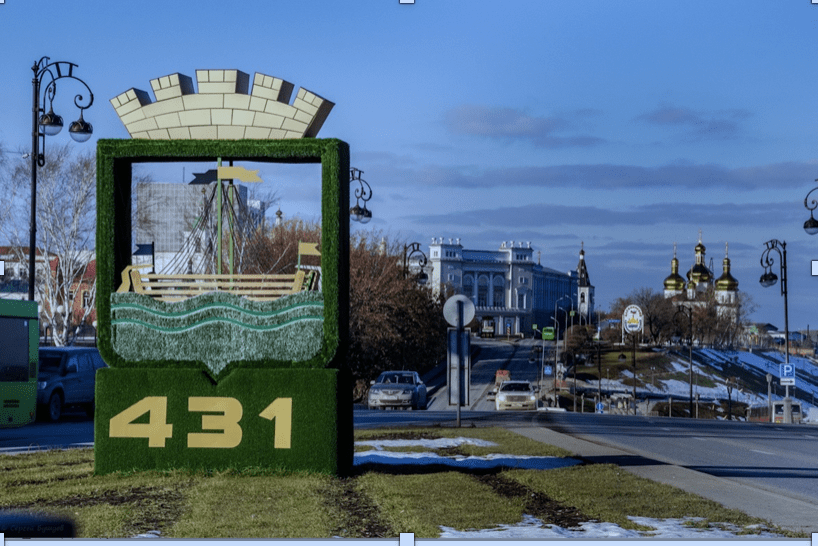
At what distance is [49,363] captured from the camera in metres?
24.9

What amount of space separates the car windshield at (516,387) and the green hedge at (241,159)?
97.0 ft

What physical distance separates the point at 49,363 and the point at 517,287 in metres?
98.9

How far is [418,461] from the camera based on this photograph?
1355 cm

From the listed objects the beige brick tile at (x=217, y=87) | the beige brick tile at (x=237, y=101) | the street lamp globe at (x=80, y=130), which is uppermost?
the street lamp globe at (x=80, y=130)

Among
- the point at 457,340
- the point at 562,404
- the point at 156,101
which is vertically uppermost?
the point at 156,101

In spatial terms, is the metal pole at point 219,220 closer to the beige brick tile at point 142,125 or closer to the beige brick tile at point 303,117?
the beige brick tile at point 142,125

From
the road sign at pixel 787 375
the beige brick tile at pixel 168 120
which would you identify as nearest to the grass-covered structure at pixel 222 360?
the beige brick tile at pixel 168 120

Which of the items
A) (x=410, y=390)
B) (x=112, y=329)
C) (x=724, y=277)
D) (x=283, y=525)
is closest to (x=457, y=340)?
(x=112, y=329)

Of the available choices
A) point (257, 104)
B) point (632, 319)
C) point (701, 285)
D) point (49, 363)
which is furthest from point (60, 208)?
point (701, 285)

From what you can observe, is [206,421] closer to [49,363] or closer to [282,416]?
[282,416]

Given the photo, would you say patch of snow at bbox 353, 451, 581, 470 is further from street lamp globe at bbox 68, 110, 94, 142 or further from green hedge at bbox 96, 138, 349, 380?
street lamp globe at bbox 68, 110, 94, 142

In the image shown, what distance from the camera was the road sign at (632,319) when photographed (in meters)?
89.8

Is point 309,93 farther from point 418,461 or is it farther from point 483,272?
point 483,272

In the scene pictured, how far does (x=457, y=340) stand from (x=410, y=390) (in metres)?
16.4
